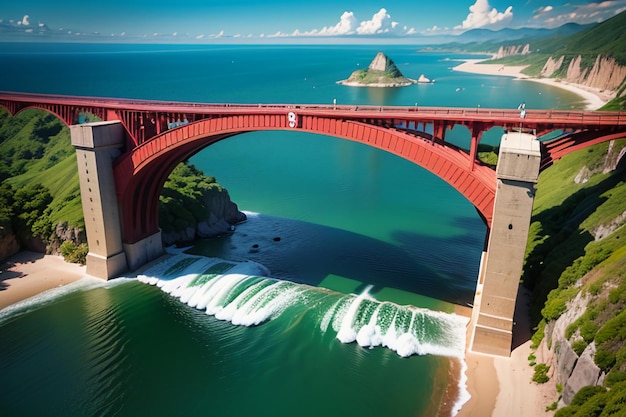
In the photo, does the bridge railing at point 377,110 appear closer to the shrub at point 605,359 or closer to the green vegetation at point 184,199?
the green vegetation at point 184,199

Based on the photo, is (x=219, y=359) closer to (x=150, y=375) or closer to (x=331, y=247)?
(x=150, y=375)

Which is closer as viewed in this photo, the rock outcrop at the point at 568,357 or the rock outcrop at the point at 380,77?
the rock outcrop at the point at 568,357

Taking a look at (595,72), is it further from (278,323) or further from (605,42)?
(278,323)

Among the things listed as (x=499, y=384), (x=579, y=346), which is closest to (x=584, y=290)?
(x=579, y=346)

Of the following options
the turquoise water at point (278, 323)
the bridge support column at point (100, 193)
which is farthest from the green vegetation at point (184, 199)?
the bridge support column at point (100, 193)

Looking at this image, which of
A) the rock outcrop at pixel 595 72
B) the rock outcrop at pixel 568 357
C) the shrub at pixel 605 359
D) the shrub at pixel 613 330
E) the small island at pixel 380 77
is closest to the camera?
the shrub at pixel 605 359

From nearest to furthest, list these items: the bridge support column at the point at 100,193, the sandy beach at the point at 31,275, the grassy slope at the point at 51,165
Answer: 1. the bridge support column at the point at 100,193
2. the sandy beach at the point at 31,275
3. the grassy slope at the point at 51,165

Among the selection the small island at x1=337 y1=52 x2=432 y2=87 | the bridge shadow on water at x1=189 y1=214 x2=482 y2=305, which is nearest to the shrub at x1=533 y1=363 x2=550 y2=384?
the bridge shadow on water at x1=189 y1=214 x2=482 y2=305
